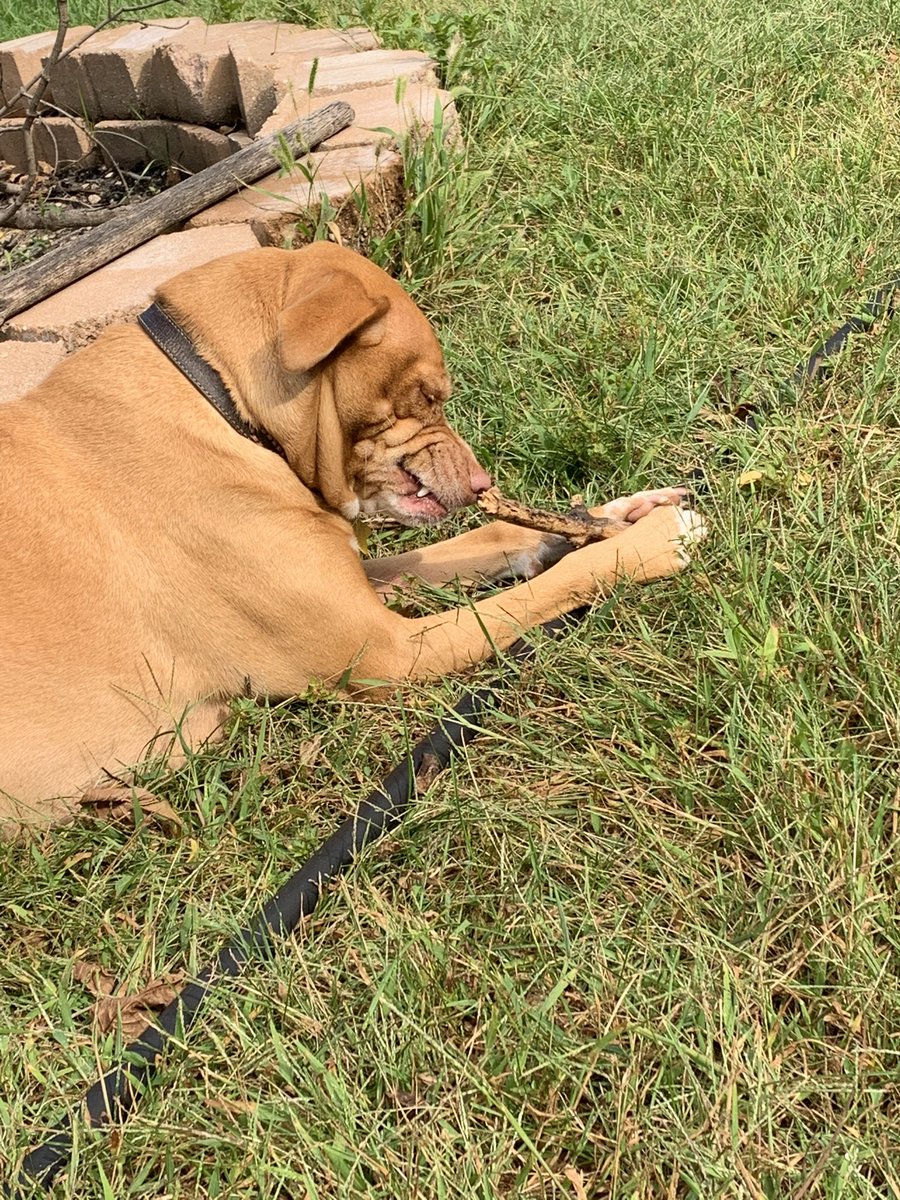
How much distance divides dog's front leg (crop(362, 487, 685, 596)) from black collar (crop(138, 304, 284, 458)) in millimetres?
762

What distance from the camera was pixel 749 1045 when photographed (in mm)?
2273

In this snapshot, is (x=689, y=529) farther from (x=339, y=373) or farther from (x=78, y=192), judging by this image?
(x=78, y=192)

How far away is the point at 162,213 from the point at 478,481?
2.51 m

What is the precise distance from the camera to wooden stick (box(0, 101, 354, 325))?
5059 millimetres

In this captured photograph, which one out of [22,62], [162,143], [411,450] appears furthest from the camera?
[22,62]

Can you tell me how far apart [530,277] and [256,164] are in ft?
4.65

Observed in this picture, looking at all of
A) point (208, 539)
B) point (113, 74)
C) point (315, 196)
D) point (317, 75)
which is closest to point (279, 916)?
point (208, 539)

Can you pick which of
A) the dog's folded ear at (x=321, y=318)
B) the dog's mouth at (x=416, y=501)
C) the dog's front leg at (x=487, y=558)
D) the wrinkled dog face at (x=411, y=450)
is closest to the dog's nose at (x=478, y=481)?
the wrinkled dog face at (x=411, y=450)

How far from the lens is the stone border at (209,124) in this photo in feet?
16.0

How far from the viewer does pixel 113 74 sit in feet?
24.8

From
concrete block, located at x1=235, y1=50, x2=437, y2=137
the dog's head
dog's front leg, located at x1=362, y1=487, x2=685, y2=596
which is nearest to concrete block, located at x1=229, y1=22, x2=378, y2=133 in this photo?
concrete block, located at x1=235, y1=50, x2=437, y2=137

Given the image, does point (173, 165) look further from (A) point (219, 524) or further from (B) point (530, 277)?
(A) point (219, 524)

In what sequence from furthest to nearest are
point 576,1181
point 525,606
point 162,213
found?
1. point 162,213
2. point 525,606
3. point 576,1181

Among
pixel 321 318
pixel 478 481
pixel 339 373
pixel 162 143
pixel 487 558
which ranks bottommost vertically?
pixel 487 558
